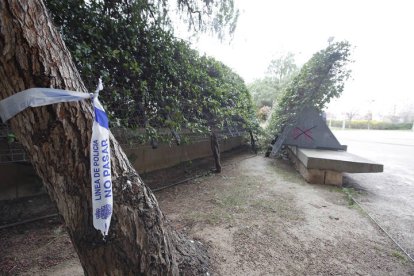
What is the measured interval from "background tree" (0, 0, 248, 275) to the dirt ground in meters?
0.81

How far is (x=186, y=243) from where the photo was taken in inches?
72.3

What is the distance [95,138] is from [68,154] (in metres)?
0.21

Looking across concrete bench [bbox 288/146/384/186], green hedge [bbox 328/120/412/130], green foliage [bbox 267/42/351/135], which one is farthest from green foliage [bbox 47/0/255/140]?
green hedge [bbox 328/120/412/130]

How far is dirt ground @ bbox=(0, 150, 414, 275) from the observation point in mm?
1865

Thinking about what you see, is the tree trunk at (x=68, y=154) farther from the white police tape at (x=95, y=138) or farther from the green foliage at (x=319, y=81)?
the green foliage at (x=319, y=81)

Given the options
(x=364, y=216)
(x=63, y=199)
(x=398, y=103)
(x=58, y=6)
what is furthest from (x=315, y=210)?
(x=398, y=103)

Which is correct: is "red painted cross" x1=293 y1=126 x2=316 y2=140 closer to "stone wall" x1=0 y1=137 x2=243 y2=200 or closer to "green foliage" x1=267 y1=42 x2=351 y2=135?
"green foliage" x1=267 y1=42 x2=351 y2=135

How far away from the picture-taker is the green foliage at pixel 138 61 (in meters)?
2.42

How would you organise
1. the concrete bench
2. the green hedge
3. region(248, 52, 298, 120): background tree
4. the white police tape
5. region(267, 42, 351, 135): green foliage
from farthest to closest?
the green hedge < region(248, 52, 298, 120): background tree < region(267, 42, 351, 135): green foliage < the concrete bench < the white police tape

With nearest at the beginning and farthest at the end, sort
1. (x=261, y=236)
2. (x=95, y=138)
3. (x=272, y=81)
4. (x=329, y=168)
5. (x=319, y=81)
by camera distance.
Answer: (x=95, y=138), (x=261, y=236), (x=329, y=168), (x=319, y=81), (x=272, y=81)

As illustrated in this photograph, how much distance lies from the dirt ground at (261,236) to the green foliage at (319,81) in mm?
2613

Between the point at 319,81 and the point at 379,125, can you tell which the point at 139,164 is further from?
the point at 379,125

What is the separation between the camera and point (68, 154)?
1110 mm

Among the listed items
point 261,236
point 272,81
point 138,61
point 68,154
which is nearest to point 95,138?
point 68,154
